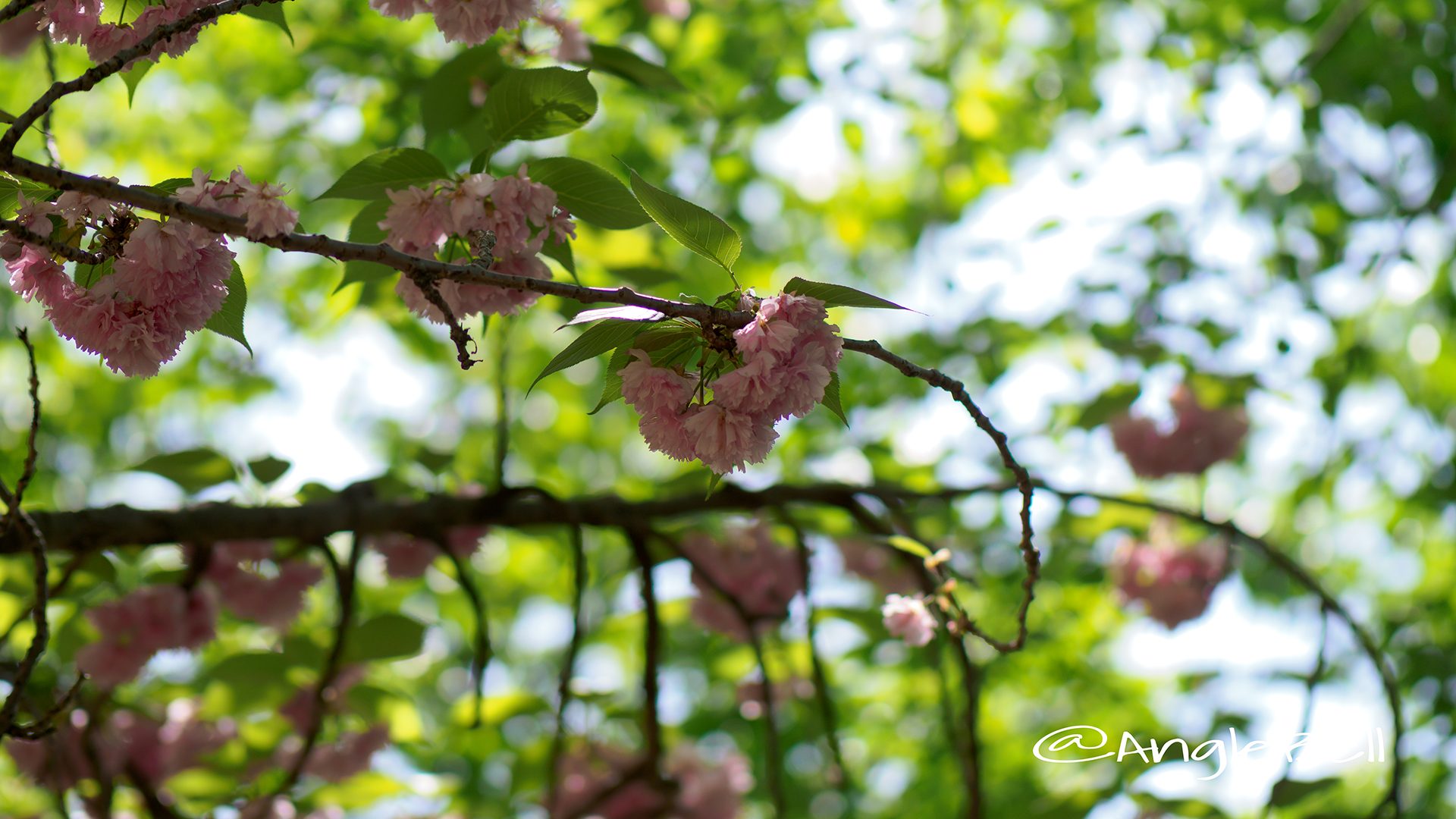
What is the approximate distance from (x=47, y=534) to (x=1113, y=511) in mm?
2009

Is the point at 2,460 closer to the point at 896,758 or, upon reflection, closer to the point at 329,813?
the point at 329,813

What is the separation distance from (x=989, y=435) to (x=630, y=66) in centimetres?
85

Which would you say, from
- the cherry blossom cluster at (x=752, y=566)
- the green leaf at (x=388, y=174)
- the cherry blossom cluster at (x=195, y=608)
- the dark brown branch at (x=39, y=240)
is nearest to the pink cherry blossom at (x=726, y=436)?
the green leaf at (x=388, y=174)

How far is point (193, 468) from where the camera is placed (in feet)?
5.62

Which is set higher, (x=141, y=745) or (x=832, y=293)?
(x=141, y=745)

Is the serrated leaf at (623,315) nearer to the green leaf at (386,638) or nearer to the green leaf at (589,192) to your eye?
the green leaf at (589,192)

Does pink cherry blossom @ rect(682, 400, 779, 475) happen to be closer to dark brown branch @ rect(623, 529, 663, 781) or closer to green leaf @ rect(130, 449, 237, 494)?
dark brown branch @ rect(623, 529, 663, 781)

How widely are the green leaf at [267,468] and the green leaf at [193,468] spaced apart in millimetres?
31

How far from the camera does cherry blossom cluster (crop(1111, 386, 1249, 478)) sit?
2844 millimetres

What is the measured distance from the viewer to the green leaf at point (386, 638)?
189 cm

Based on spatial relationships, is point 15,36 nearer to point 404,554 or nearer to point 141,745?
point 404,554

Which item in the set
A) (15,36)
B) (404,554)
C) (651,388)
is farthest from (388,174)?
(404,554)

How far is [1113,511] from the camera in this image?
91.3 inches

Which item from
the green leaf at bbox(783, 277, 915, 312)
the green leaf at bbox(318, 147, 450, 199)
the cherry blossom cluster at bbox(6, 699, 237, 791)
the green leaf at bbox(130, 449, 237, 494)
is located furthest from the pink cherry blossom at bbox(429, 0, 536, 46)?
the cherry blossom cluster at bbox(6, 699, 237, 791)
